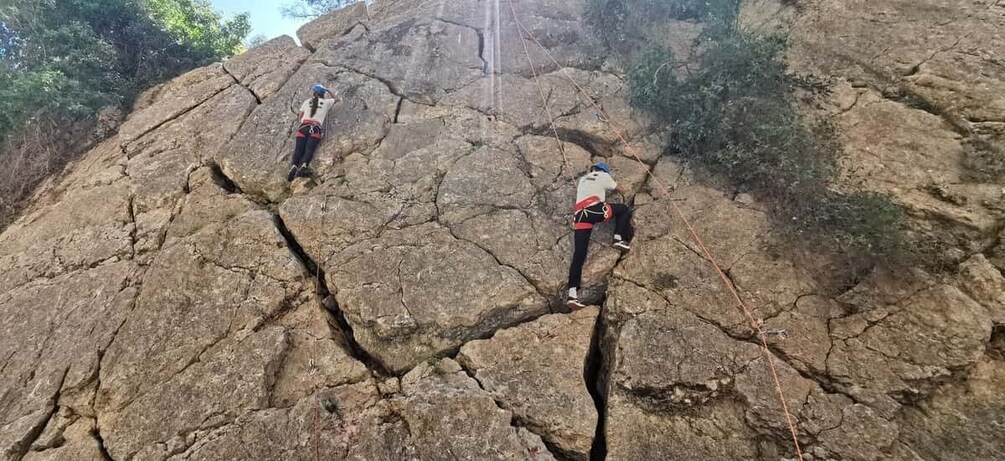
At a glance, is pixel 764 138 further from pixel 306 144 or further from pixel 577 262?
pixel 306 144

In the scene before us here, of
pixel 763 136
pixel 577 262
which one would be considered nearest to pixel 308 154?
pixel 577 262

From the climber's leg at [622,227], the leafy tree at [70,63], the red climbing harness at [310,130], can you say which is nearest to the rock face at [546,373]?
the climber's leg at [622,227]

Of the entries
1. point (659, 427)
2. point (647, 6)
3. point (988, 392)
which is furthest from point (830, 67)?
point (659, 427)

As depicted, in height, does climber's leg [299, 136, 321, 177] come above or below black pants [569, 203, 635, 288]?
above

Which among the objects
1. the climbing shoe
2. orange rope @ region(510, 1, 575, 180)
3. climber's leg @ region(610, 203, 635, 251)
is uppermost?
orange rope @ region(510, 1, 575, 180)

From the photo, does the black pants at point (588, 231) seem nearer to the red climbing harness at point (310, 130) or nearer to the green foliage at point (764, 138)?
the green foliage at point (764, 138)

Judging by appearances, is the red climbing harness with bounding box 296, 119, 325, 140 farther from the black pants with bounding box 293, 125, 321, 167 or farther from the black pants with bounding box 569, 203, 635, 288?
the black pants with bounding box 569, 203, 635, 288

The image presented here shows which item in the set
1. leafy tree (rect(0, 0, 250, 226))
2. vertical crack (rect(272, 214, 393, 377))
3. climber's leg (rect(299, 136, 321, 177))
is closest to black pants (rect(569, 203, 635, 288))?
vertical crack (rect(272, 214, 393, 377))
